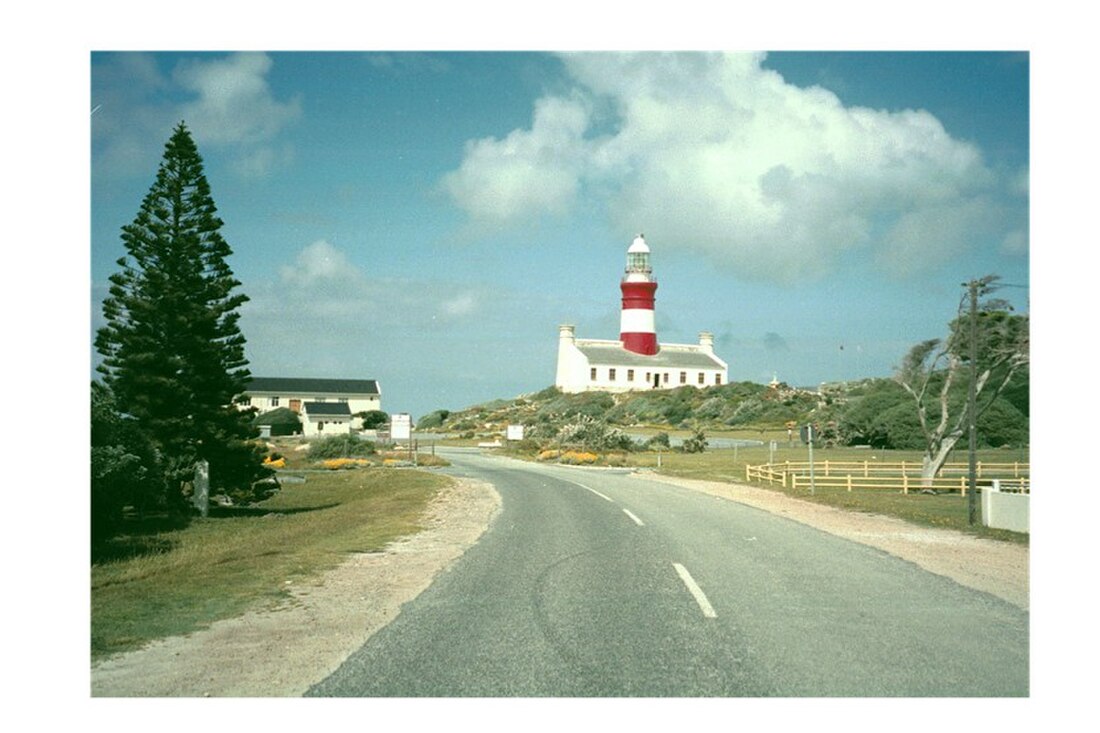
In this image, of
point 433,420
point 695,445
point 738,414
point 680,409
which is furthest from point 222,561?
point 433,420

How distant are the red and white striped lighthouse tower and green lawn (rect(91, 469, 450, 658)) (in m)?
62.6

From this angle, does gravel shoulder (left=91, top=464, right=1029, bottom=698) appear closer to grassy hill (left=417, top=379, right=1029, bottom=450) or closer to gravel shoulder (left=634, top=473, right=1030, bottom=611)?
gravel shoulder (left=634, top=473, right=1030, bottom=611)

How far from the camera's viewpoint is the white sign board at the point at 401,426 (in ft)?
168

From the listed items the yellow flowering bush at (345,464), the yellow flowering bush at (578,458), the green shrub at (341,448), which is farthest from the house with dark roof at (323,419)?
the yellow flowering bush at (578,458)

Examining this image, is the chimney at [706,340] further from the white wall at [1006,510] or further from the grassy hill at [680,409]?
the white wall at [1006,510]

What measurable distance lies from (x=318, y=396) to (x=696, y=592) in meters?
87.4

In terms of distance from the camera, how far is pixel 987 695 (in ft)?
20.2

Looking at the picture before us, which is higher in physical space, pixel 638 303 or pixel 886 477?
pixel 638 303

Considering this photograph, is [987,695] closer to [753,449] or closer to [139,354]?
[139,354]

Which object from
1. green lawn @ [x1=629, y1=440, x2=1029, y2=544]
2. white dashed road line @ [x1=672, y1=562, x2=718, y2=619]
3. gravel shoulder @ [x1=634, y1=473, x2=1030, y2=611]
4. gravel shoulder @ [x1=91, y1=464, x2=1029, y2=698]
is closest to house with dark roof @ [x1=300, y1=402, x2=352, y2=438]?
green lawn @ [x1=629, y1=440, x2=1029, y2=544]

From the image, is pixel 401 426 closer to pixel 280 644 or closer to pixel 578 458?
pixel 578 458

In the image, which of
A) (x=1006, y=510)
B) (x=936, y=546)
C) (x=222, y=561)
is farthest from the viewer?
(x=1006, y=510)

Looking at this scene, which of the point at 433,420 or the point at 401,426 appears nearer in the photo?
the point at 401,426

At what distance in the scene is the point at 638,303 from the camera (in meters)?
91.2
